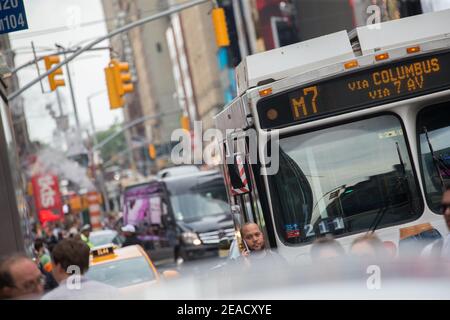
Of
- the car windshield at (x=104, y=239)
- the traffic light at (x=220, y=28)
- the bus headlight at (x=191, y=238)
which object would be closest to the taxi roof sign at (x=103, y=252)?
the traffic light at (x=220, y=28)

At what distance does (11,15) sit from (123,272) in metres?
3.46

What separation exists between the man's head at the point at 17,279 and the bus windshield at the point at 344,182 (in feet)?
17.7

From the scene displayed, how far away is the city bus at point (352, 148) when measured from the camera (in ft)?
34.7

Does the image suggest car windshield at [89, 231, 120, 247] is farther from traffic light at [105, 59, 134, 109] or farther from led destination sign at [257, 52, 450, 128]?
led destination sign at [257, 52, 450, 128]

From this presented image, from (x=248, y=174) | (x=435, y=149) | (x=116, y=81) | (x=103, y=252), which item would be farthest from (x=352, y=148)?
(x=116, y=81)

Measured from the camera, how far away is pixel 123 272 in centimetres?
1363

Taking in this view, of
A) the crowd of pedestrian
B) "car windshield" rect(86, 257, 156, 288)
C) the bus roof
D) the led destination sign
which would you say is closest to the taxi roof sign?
"car windshield" rect(86, 257, 156, 288)

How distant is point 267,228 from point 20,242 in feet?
23.1

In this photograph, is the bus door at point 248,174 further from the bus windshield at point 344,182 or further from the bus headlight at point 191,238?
the bus headlight at point 191,238

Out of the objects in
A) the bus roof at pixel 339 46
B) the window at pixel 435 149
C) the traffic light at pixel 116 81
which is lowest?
the window at pixel 435 149

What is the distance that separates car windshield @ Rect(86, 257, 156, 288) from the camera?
13.2m

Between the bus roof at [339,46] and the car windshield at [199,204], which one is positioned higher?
the bus roof at [339,46]

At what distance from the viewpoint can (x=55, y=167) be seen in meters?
87.0

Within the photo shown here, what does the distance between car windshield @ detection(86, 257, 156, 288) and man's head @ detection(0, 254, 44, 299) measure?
7351mm
